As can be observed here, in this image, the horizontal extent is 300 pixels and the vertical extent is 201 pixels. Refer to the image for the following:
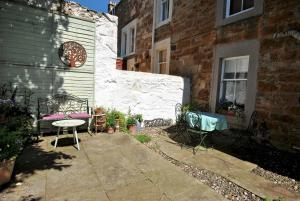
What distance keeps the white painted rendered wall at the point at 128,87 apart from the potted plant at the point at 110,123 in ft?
1.69

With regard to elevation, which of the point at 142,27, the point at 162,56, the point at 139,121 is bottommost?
the point at 139,121

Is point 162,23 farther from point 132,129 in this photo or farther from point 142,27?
point 132,129

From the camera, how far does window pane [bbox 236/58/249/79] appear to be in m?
6.27

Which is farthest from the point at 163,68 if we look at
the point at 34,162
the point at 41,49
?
the point at 34,162

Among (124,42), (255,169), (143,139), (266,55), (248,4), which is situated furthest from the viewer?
(124,42)

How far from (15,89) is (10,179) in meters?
2.68

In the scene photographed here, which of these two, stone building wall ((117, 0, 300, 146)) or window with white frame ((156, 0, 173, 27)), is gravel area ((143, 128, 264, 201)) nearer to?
stone building wall ((117, 0, 300, 146))

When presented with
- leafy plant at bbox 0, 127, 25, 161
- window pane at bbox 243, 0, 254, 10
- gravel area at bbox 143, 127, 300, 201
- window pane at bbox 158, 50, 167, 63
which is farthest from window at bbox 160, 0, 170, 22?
leafy plant at bbox 0, 127, 25, 161

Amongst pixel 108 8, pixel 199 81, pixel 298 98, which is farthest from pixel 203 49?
pixel 108 8

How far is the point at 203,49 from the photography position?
25.2ft

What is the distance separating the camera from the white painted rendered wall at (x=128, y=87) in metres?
6.43

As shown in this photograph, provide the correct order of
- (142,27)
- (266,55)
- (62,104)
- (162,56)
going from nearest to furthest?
(266,55) → (62,104) → (162,56) → (142,27)

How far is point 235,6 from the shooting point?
265 inches

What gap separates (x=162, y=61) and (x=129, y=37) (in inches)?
175
